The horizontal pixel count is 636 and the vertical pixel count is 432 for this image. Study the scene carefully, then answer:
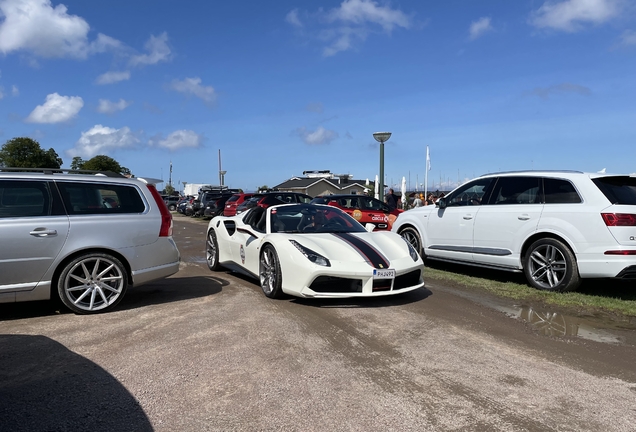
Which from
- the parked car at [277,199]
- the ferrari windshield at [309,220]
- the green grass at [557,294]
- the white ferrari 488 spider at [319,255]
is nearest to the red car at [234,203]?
the parked car at [277,199]

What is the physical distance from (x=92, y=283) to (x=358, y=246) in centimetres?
320

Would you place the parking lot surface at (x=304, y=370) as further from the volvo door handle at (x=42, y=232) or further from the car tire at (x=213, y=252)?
the car tire at (x=213, y=252)

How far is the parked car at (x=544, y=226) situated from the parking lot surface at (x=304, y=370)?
142 cm

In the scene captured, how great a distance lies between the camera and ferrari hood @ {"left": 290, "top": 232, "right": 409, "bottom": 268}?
6059 mm

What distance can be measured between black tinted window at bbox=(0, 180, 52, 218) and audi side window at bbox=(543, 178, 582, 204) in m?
6.56

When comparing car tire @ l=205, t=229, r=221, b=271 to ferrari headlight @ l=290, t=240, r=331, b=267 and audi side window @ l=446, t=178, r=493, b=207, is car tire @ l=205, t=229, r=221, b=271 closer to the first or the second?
ferrari headlight @ l=290, t=240, r=331, b=267

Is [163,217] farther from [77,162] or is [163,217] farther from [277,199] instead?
[77,162]

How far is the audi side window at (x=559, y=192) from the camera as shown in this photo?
6.82 metres

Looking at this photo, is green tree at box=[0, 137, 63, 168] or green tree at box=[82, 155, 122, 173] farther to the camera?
green tree at box=[82, 155, 122, 173]

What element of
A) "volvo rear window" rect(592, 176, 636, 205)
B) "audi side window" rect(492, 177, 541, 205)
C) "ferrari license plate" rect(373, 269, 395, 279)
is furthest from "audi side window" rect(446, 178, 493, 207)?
"ferrari license plate" rect(373, 269, 395, 279)

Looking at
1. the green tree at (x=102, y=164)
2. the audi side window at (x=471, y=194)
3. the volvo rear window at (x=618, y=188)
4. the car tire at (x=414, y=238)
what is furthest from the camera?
the green tree at (x=102, y=164)

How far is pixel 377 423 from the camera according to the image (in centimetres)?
301

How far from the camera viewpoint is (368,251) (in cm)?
625

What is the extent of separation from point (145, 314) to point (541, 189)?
573 cm
